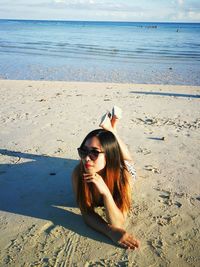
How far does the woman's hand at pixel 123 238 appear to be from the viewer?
2.71 m

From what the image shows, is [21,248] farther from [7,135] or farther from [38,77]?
[38,77]

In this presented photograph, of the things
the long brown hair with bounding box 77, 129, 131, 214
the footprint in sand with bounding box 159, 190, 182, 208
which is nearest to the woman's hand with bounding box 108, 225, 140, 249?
the long brown hair with bounding box 77, 129, 131, 214

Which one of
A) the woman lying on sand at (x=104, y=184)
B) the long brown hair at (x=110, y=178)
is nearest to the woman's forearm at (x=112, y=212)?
the woman lying on sand at (x=104, y=184)

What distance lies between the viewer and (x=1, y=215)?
10.4ft

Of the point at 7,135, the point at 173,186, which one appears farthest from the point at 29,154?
the point at 173,186

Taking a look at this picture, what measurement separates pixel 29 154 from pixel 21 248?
2.20 m

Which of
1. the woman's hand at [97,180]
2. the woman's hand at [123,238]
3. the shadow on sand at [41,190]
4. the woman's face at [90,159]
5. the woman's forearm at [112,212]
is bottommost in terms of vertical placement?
the shadow on sand at [41,190]

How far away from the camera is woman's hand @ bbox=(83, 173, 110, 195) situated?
259 cm

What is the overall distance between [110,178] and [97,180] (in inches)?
9.8

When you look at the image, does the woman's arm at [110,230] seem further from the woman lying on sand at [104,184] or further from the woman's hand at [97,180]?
the woman's hand at [97,180]

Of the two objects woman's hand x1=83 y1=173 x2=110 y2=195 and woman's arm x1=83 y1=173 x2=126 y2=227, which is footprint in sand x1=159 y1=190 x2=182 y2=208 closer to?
woman's arm x1=83 y1=173 x2=126 y2=227

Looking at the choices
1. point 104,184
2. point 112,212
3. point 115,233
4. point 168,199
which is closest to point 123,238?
point 115,233

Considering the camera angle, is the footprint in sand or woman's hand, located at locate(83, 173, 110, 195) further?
the footprint in sand

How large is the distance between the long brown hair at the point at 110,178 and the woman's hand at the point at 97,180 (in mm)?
153
